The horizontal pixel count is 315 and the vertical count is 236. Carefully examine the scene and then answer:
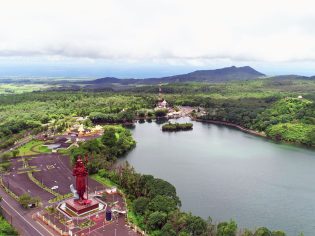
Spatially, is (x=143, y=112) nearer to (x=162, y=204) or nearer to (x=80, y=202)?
(x=80, y=202)

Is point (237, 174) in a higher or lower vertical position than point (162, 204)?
lower

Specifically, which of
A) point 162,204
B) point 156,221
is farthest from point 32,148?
point 156,221

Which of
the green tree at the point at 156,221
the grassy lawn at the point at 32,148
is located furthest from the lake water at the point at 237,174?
the grassy lawn at the point at 32,148

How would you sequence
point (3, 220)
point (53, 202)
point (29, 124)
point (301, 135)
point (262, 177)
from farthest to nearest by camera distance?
1. point (29, 124)
2. point (301, 135)
3. point (262, 177)
4. point (53, 202)
5. point (3, 220)

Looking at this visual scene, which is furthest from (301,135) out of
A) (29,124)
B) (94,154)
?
(29,124)

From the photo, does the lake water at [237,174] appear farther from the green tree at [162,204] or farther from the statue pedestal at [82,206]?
the statue pedestal at [82,206]

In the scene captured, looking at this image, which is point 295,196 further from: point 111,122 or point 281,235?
point 111,122

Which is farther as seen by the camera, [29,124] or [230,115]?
[230,115]
